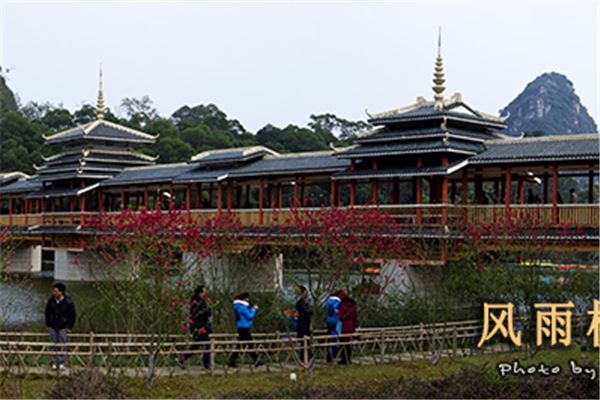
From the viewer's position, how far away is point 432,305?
1833 centimetres

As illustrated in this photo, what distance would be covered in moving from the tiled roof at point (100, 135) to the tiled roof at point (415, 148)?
1899 centimetres

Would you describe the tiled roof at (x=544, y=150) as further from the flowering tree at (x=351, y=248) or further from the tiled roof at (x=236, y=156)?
the tiled roof at (x=236, y=156)

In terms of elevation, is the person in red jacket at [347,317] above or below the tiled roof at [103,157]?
below

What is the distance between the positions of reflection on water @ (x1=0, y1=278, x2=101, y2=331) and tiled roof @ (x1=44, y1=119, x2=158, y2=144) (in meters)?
7.36

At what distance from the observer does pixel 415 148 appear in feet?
86.7

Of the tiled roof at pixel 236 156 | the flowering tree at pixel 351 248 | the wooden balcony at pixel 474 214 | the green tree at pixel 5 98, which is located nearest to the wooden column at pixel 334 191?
the wooden balcony at pixel 474 214

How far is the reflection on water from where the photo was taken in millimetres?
19516

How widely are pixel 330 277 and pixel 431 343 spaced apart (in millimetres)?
2711

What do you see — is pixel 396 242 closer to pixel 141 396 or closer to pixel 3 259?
pixel 3 259

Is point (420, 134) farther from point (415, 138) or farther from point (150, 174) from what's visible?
point (150, 174)

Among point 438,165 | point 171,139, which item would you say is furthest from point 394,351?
point 171,139

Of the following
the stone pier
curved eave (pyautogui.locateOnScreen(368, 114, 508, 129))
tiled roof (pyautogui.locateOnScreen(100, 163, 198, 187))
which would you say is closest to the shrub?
curved eave (pyautogui.locateOnScreen(368, 114, 508, 129))

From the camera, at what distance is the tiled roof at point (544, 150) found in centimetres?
2311

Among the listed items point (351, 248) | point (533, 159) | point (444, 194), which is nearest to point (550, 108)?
point (444, 194)
